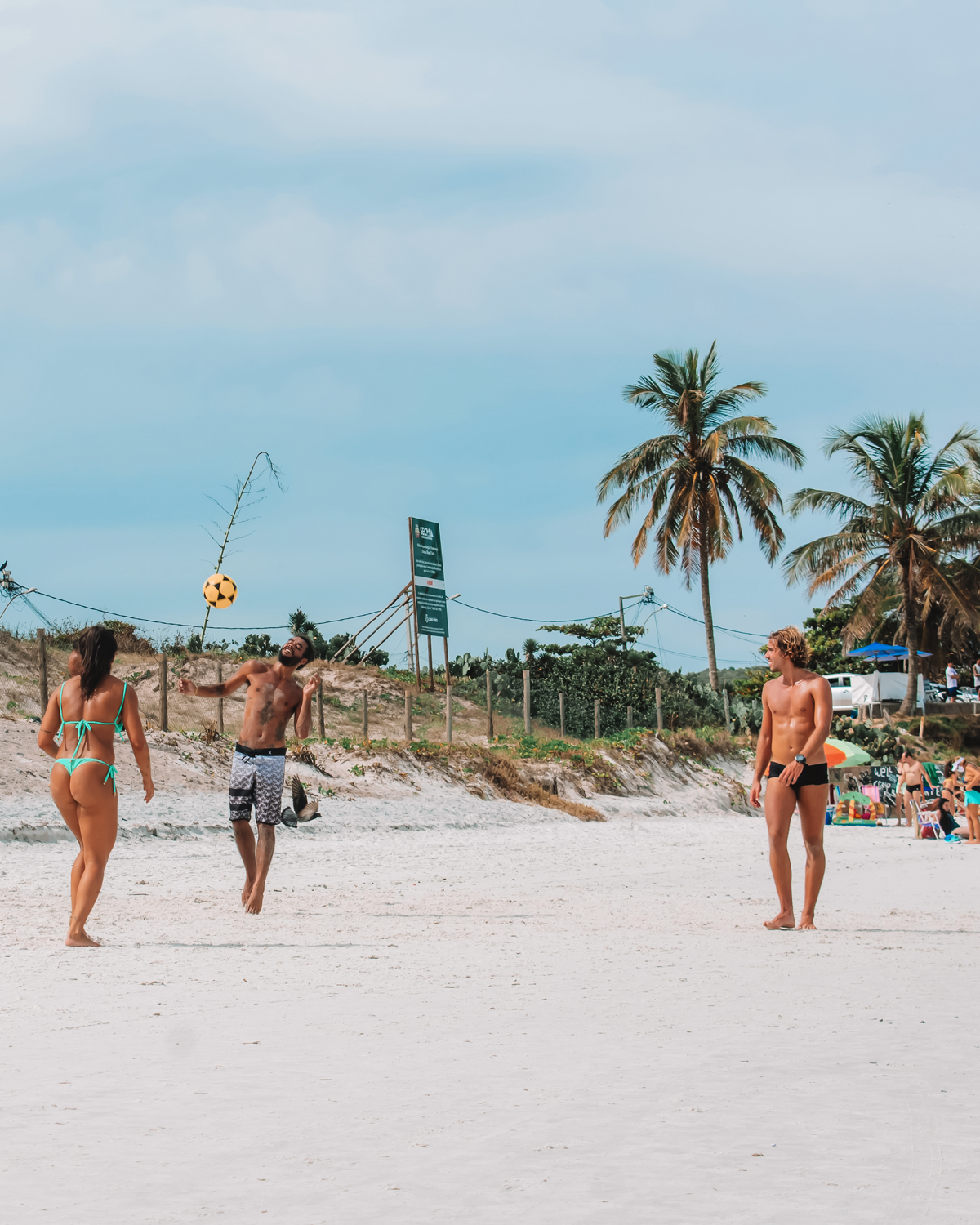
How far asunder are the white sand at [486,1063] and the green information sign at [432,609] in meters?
22.7

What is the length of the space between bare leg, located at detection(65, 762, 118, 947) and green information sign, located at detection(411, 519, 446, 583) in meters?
25.0

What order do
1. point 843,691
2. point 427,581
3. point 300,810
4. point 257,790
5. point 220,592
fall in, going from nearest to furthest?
1. point 257,790
2. point 300,810
3. point 220,592
4. point 427,581
5. point 843,691

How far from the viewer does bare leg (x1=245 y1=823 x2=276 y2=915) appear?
768 centimetres

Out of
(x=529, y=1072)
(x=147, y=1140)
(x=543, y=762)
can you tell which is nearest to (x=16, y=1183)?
(x=147, y=1140)

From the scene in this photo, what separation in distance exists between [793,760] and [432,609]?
83.2 feet

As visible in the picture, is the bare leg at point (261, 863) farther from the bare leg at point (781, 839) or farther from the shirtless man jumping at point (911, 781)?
the shirtless man jumping at point (911, 781)

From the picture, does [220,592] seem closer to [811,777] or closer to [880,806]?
[811,777]

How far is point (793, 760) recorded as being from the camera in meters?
7.10

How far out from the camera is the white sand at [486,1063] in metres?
2.90

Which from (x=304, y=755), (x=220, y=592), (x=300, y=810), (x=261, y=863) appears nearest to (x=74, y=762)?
(x=261, y=863)

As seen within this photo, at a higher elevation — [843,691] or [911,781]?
[843,691]

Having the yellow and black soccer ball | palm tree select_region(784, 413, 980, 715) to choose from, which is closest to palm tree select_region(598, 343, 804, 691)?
palm tree select_region(784, 413, 980, 715)

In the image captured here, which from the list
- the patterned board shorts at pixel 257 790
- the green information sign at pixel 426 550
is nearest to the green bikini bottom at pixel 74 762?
the patterned board shorts at pixel 257 790

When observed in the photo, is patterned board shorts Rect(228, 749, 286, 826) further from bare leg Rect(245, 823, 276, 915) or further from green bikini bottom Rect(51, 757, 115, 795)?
green bikini bottom Rect(51, 757, 115, 795)
